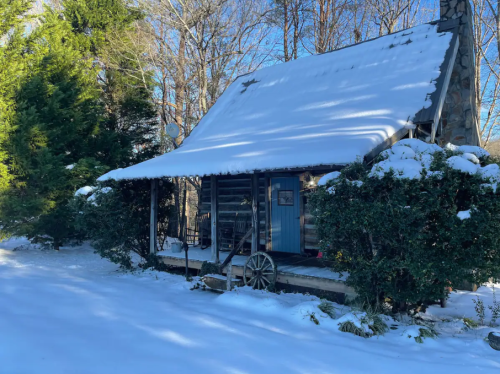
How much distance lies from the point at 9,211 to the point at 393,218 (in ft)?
41.7

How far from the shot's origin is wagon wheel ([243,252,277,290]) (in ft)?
24.8

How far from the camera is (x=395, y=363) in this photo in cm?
422

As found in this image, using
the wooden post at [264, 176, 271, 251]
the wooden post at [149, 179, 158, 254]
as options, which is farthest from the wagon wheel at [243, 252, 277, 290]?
the wooden post at [149, 179, 158, 254]

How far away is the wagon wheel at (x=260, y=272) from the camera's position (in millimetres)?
7559

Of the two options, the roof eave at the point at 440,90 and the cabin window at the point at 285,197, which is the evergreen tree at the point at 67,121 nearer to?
the cabin window at the point at 285,197

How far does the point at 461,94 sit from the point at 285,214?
533cm

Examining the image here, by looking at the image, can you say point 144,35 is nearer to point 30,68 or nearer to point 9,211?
point 30,68

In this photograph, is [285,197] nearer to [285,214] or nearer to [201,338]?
[285,214]

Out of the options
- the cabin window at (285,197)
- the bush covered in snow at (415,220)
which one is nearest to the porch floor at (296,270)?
the bush covered in snow at (415,220)

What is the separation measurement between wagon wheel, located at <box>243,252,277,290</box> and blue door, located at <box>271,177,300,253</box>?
2.15m

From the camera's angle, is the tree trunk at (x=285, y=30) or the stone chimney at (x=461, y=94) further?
the tree trunk at (x=285, y=30)

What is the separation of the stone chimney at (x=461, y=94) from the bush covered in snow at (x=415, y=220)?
150 inches

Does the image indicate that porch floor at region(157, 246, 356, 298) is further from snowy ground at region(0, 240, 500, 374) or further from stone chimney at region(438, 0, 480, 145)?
stone chimney at region(438, 0, 480, 145)

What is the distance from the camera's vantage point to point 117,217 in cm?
984
